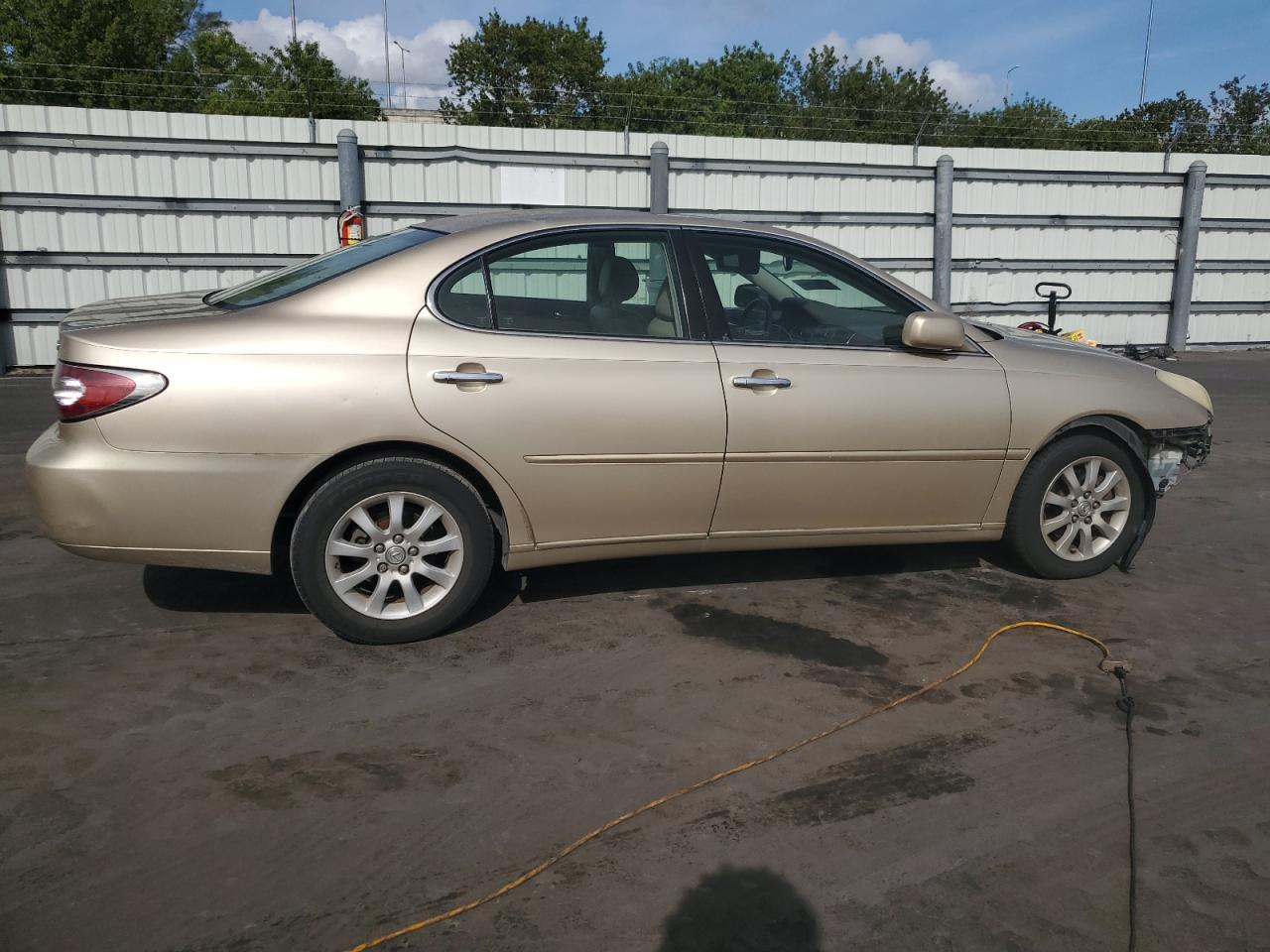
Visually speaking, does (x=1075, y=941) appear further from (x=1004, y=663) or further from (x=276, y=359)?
(x=276, y=359)

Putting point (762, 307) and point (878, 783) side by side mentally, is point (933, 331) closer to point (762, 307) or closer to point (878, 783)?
point (762, 307)

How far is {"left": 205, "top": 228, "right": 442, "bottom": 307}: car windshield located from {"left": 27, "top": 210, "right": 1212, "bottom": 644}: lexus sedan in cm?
2

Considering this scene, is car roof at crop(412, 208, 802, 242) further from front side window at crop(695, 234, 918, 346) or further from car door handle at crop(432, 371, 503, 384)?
car door handle at crop(432, 371, 503, 384)

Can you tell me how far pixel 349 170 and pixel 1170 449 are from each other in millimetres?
9341

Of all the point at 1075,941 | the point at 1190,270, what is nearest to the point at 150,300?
the point at 1075,941

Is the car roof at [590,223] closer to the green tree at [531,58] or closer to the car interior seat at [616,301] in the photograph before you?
the car interior seat at [616,301]

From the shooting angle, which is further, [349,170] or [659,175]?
A: [659,175]

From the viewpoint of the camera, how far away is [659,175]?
12938mm

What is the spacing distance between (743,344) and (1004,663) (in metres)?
1.61

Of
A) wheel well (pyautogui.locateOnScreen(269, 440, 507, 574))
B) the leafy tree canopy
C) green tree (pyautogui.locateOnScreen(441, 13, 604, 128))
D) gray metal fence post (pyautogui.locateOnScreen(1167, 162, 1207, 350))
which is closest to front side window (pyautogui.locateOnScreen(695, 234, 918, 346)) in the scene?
wheel well (pyautogui.locateOnScreen(269, 440, 507, 574))

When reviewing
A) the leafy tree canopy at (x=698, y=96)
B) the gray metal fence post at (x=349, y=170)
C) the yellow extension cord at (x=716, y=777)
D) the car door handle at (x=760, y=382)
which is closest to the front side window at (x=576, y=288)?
the car door handle at (x=760, y=382)

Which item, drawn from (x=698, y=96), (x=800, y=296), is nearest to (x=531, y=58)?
(x=698, y=96)

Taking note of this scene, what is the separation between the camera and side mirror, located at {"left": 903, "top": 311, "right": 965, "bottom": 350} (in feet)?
15.1

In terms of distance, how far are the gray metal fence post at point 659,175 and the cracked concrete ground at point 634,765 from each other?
8.66 m
